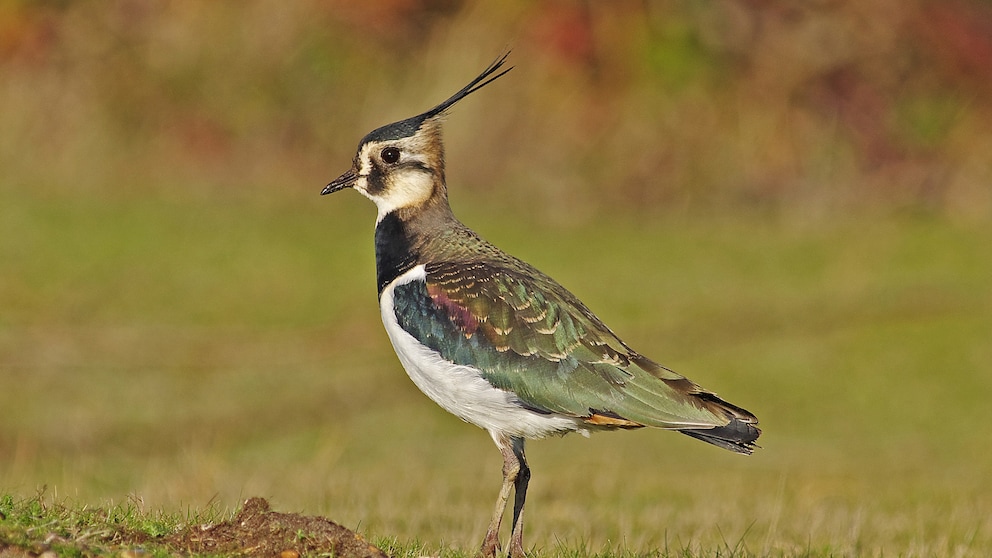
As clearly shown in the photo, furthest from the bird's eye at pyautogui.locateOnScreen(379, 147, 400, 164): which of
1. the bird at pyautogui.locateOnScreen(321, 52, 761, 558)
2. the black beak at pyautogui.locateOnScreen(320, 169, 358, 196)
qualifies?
the bird at pyautogui.locateOnScreen(321, 52, 761, 558)

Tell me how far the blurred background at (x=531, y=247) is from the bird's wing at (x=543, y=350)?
48.5 inches

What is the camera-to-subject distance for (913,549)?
7105mm

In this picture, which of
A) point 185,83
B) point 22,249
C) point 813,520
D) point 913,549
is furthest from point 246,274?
point 913,549

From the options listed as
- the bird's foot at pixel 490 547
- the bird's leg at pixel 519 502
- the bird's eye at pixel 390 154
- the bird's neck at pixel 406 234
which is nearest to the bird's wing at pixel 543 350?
the bird's neck at pixel 406 234

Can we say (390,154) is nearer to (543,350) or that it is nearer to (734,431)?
(543,350)

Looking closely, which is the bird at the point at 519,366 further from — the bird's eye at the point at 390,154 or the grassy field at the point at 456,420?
the grassy field at the point at 456,420

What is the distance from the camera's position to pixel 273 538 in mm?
5281

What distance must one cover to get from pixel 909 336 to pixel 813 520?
229 inches

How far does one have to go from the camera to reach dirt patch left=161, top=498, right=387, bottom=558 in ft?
A: 17.1

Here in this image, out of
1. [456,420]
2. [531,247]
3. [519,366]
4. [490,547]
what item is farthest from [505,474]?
[531,247]

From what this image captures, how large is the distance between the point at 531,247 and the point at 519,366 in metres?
9.09

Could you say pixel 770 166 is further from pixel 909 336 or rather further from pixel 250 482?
pixel 250 482

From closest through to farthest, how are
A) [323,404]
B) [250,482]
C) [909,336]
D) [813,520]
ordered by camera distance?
[813,520]
[250,482]
[323,404]
[909,336]

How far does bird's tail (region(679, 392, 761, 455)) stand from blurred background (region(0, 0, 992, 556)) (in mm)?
1031
